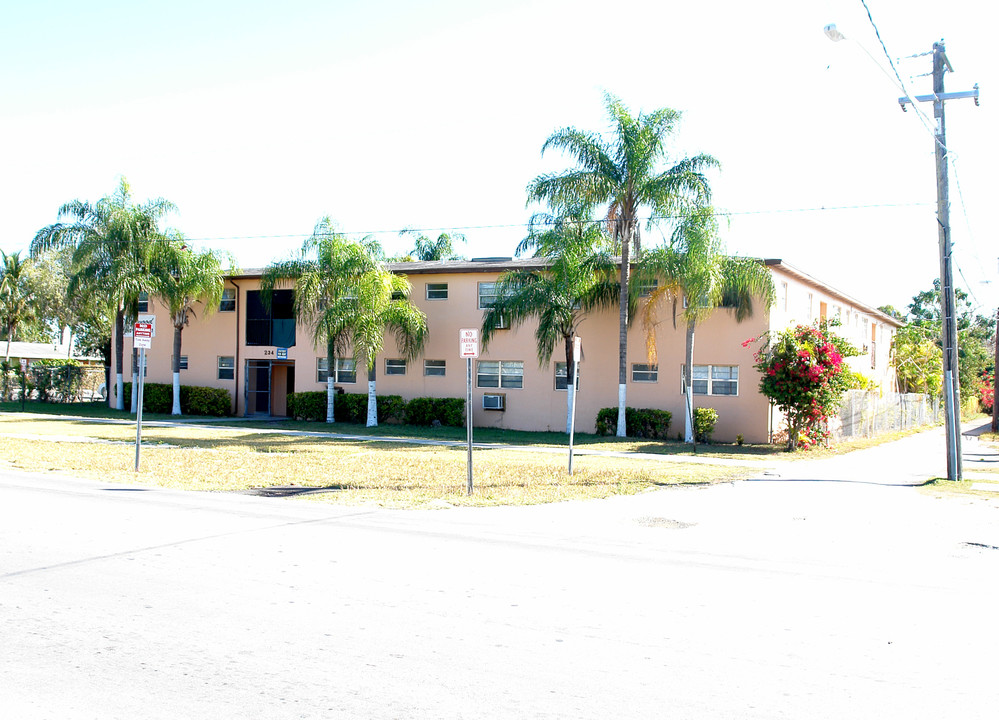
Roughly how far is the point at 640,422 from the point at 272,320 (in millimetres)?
16113

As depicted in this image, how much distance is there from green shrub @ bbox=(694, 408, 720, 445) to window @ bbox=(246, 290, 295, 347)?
661 inches

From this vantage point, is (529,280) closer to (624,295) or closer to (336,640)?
(624,295)

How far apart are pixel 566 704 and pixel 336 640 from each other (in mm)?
1813

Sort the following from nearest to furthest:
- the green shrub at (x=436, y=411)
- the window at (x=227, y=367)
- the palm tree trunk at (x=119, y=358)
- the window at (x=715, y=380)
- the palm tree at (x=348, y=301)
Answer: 1. the window at (x=715, y=380)
2. the palm tree at (x=348, y=301)
3. the green shrub at (x=436, y=411)
4. the window at (x=227, y=367)
5. the palm tree trunk at (x=119, y=358)

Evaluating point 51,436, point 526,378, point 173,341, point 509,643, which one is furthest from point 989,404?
point 509,643

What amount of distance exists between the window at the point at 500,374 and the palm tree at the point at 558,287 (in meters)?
1.61

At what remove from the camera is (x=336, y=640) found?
18.9ft

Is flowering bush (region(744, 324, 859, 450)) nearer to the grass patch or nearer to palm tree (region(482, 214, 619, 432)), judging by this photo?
the grass patch

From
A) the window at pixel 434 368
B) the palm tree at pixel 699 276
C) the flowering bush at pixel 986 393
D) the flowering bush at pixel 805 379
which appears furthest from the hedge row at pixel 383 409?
the flowering bush at pixel 986 393

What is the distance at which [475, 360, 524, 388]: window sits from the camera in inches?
1167

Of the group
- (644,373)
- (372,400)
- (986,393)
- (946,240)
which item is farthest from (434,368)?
(986,393)

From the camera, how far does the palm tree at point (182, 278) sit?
32.6 meters

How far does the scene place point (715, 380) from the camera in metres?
26.9

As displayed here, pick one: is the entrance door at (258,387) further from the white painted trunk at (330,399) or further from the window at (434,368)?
the window at (434,368)
